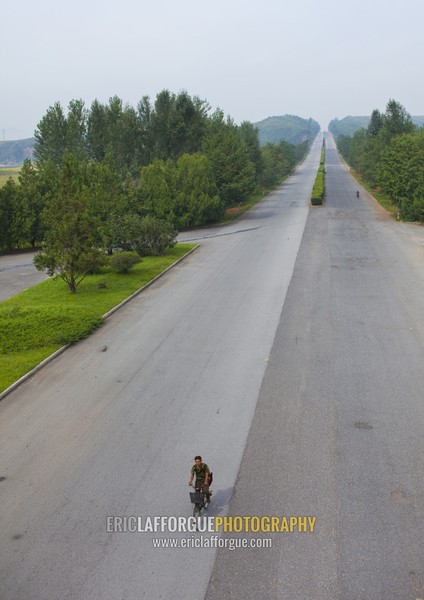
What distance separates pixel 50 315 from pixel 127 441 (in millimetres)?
9242

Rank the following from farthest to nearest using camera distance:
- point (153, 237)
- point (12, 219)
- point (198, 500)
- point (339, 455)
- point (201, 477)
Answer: point (12, 219) → point (153, 237) → point (339, 455) → point (201, 477) → point (198, 500)

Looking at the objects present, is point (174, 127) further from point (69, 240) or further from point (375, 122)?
point (375, 122)

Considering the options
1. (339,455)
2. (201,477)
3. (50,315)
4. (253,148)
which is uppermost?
(253,148)

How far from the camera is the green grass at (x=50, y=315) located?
1617 centimetres

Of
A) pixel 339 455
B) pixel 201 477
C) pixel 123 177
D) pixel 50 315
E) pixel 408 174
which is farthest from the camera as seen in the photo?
pixel 123 177

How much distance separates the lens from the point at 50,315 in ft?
62.2

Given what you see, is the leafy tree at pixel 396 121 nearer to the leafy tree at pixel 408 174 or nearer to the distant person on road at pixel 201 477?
the leafy tree at pixel 408 174

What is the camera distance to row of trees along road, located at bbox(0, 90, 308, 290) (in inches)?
961

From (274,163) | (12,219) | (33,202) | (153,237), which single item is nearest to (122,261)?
(153,237)

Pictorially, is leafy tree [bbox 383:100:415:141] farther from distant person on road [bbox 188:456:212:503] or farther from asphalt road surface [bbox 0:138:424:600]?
distant person on road [bbox 188:456:212:503]

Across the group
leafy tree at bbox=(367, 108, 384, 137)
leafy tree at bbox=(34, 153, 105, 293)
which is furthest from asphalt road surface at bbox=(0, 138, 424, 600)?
leafy tree at bbox=(367, 108, 384, 137)

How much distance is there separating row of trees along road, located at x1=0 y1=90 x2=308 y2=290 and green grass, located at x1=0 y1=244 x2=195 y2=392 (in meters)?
1.97

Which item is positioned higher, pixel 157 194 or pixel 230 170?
pixel 230 170

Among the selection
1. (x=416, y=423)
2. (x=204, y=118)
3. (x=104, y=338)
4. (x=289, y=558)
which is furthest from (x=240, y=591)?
(x=204, y=118)
